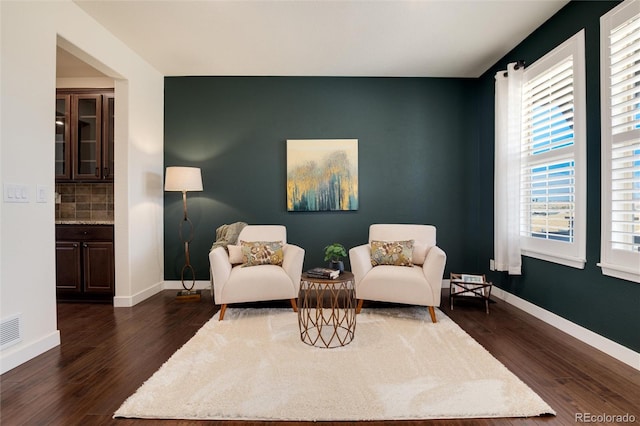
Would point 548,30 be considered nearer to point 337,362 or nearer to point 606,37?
point 606,37

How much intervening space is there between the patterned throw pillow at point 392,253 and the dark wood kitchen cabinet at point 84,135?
3.25 m

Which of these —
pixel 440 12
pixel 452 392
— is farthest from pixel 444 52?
pixel 452 392

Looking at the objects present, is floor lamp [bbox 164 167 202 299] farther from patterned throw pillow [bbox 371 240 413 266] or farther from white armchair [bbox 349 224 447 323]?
patterned throw pillow [bbox 371 240 413 266]

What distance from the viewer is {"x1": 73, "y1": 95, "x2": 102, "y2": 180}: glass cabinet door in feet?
12.8

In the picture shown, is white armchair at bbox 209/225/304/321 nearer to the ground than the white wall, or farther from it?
nearer to the ground

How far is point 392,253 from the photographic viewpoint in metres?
3.43

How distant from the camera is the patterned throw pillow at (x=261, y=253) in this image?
3451mm

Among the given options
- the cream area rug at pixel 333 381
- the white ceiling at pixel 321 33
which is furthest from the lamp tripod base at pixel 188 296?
the white ceiling at pixel 321 33

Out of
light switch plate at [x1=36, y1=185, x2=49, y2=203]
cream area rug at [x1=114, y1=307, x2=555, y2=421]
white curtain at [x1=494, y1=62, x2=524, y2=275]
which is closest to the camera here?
cream area rug at [x1=114, y1=307, x2=555, y2=421]

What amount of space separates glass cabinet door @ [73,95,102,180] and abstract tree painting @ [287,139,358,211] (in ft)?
7.46

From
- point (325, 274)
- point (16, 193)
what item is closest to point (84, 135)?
point (16, 193)

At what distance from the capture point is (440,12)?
2.96 metres

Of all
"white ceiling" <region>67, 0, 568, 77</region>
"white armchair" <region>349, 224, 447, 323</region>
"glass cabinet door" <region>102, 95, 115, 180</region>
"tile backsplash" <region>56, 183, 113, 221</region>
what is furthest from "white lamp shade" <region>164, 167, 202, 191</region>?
"white armchair" <region>349, 224, 447, 323</region>

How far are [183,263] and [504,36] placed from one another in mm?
4625
